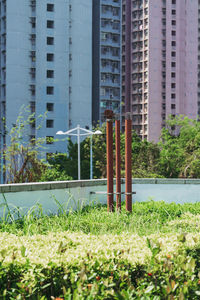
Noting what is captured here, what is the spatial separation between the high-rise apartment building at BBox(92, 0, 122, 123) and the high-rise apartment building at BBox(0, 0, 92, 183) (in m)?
6.12

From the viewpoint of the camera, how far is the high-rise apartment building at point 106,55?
65438 mm

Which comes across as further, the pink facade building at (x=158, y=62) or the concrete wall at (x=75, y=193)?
the pink facade building at (x=158, y=62)

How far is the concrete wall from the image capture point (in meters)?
8.52

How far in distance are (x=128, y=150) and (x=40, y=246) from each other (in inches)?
212

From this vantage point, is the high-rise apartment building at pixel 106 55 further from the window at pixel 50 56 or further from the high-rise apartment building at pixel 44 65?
the window at pixel 50 56

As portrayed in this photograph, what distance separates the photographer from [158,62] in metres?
68.8

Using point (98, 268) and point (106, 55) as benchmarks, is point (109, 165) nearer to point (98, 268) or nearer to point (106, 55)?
point (98, 268)

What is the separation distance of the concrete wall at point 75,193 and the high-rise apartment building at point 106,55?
51.9m

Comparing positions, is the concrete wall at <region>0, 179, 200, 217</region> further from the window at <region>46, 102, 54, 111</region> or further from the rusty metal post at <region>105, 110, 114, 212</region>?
the window at <region>46, 102, 54, 111</region>

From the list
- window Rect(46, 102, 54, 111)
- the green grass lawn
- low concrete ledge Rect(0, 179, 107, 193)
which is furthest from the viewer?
window Rect(46, 102, 54, 111)

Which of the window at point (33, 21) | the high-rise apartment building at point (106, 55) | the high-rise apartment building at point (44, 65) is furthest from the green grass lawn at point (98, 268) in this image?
the high-rise apartment building at point (106, 55)

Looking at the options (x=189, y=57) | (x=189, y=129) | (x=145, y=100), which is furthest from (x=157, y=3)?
(x=189, y=129)

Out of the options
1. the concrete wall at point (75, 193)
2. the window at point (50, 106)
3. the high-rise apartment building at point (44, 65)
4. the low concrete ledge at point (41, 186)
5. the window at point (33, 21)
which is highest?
the window at point (33, 21)

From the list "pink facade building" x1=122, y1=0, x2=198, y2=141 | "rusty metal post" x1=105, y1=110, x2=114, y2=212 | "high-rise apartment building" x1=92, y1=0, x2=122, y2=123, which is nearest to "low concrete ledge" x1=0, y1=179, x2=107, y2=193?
"rusty metal post" x1=105, y1=110, x2=114, y2=212
